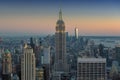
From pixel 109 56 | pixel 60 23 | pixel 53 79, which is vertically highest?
pixel 60 23

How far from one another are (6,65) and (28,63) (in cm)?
30

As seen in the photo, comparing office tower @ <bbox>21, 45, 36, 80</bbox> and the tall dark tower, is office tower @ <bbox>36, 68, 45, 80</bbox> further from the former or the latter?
the tall dark tower

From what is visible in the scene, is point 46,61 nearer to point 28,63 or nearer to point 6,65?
point 28,63

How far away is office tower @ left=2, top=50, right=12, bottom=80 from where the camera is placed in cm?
482

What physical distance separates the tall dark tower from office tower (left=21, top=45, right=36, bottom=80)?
0.33m

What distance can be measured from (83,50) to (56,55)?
1.43 feet

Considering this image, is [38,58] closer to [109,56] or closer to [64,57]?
[64,57]

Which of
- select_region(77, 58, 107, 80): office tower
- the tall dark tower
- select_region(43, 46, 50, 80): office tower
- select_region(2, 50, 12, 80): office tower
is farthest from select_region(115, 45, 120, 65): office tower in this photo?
select_region(2, 50, 12, 80): office tower

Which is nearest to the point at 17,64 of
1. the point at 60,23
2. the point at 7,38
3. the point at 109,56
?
the point at 7,38

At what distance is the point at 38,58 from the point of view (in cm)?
505

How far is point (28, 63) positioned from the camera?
4.93m

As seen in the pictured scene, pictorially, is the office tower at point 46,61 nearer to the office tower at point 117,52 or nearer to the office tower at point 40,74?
the office tower at point 40,74

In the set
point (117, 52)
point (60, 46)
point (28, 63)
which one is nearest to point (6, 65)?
point (28, 63)

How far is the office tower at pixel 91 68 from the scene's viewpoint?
4873 millimetres
